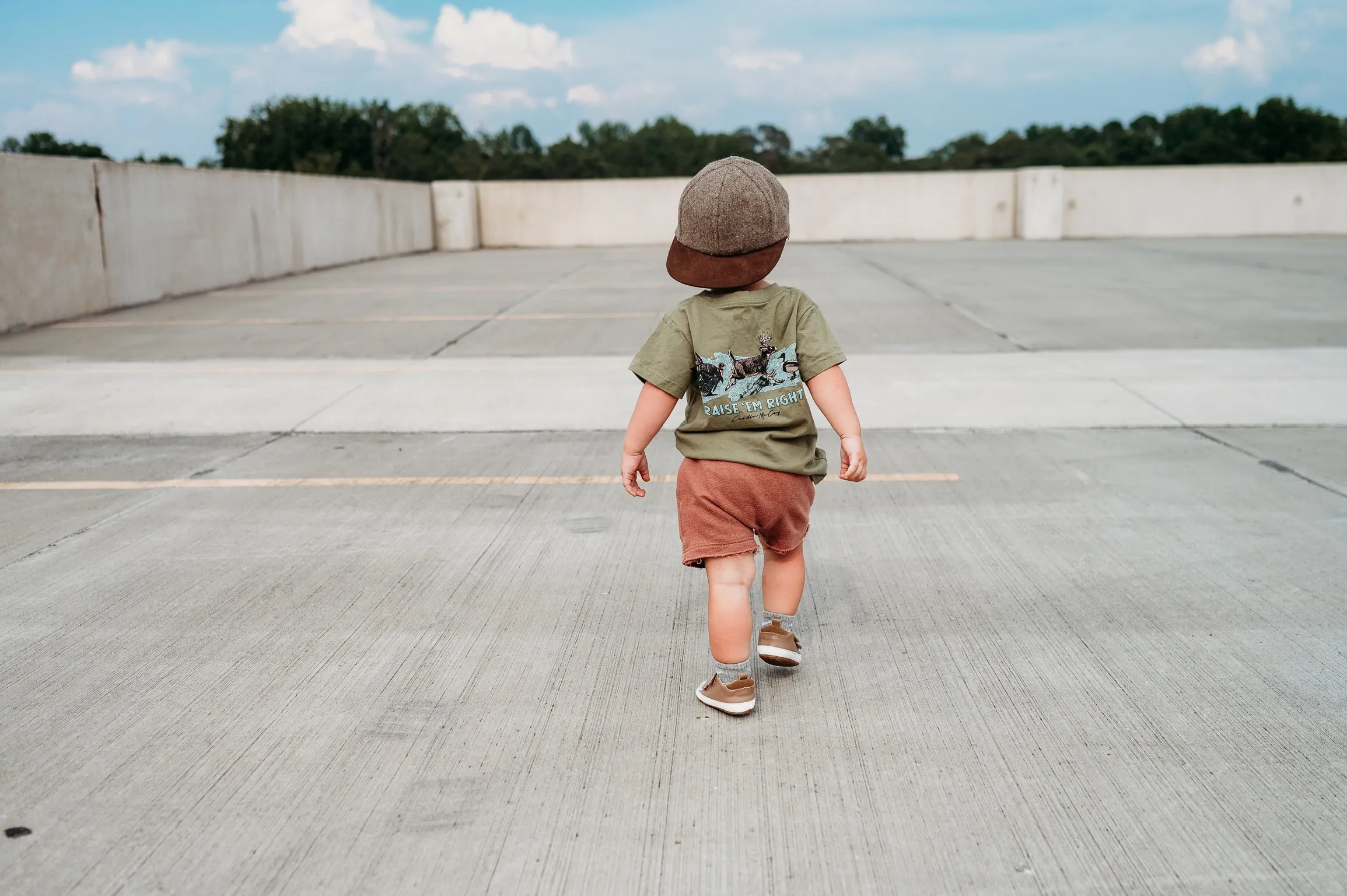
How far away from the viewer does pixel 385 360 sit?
968 cm

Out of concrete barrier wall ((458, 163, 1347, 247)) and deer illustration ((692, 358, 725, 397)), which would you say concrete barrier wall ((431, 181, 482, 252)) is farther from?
deer illustration ((692, 358, 725, 397))

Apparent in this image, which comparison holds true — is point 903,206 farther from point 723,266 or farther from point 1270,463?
point 723,266

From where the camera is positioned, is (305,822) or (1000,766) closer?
(305,822)

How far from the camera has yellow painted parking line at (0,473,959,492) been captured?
5.70 metres

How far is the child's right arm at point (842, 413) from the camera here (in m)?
3.03

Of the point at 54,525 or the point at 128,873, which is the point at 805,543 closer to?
the point at 128,873

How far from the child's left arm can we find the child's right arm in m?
0.39

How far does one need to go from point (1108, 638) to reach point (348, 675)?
2318 mm

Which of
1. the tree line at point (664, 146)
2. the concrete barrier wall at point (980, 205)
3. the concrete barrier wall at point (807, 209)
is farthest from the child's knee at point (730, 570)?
the tree line at point (664, 146)

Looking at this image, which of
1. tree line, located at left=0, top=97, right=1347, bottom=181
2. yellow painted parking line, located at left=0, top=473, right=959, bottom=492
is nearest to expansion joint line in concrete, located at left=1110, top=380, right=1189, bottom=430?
yellow painted parking line, located at left=0, top=473, right=959, bottom=492

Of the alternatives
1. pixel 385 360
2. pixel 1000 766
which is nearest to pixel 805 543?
pixel 1000 766

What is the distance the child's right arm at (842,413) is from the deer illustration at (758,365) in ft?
0.38

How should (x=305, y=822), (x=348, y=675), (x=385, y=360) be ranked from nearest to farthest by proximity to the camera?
(x=305, y=822) → (x=348, y=675) → (x=385, y=360)

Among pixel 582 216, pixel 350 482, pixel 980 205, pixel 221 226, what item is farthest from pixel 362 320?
pixel 980 205
